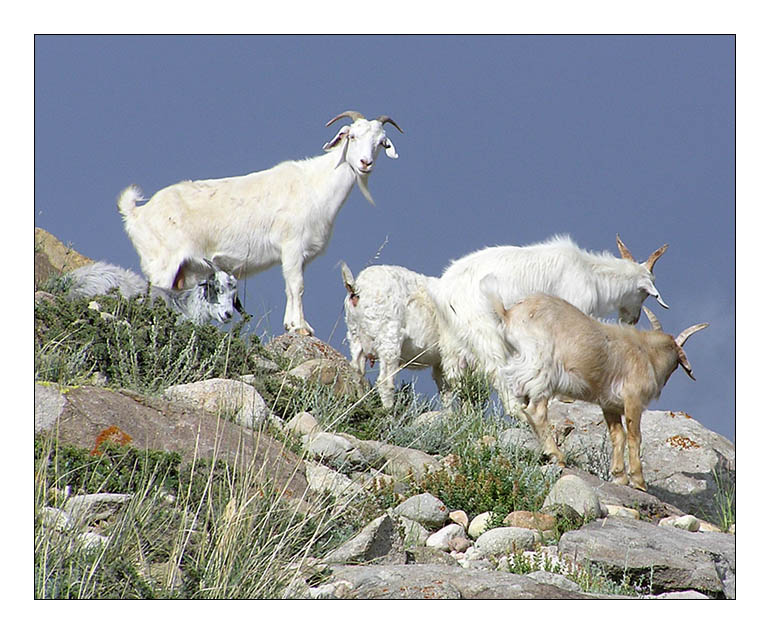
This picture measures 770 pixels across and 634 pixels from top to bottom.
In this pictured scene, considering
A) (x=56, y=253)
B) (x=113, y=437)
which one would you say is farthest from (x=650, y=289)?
(x=56, y=253)

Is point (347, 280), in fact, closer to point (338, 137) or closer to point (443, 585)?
point (338, 137)

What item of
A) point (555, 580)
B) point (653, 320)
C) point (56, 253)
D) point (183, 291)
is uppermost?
point (56, 253)

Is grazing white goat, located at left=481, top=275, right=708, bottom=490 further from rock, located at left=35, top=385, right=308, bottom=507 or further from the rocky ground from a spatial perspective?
rock, located at left=35, top=385, right=308, bottom=507

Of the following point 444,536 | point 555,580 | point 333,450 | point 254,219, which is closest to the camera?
point 555,580

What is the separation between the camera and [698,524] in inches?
326

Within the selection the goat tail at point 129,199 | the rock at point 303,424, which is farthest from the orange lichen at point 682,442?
the goat tail at point 129,199

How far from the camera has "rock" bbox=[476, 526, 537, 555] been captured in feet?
22.9

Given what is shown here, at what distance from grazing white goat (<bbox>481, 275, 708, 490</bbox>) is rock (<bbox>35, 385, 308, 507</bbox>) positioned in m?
2.29

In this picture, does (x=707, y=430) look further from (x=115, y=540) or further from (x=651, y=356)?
(x=115, y=540)

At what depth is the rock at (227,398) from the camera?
8414 millimetres

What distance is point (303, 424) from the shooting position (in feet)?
29.0

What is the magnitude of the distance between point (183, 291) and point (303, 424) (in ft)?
13.4

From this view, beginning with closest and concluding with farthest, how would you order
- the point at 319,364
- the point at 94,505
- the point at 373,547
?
the point at 94,505
the point at 373,547
the point at 319,364

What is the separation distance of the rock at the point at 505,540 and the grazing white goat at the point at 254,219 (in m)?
6.64
